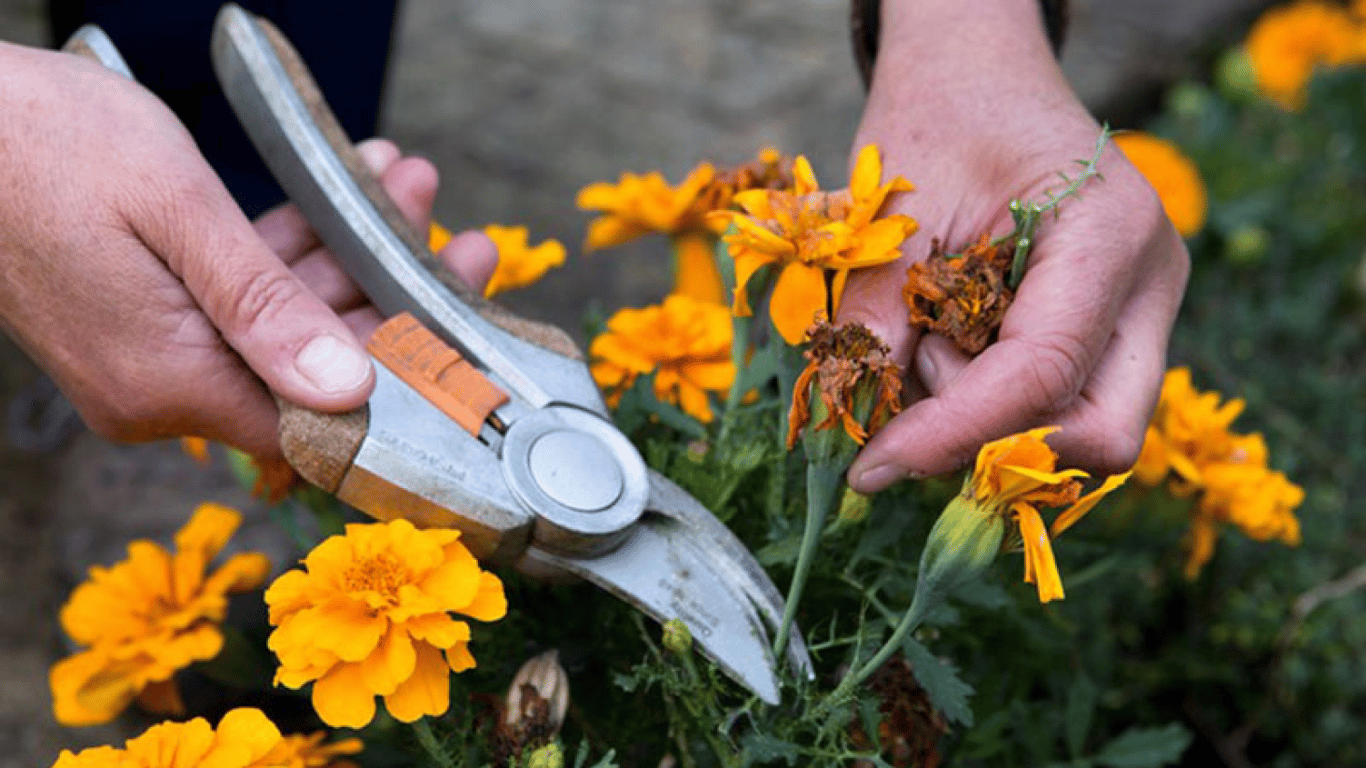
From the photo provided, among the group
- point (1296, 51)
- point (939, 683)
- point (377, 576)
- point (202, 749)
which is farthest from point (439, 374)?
point (1296, 51)

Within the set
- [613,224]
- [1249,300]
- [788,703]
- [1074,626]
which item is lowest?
[1249,300]

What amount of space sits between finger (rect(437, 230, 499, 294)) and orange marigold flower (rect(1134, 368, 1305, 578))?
56 cm

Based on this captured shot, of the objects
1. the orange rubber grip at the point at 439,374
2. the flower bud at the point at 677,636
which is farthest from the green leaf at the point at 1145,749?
the orange rubber grip at the point at 439,374

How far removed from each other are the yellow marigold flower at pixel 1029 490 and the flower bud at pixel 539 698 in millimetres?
291

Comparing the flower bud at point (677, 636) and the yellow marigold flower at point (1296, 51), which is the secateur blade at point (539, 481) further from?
the yellow marigold flower at point (1296, 51)

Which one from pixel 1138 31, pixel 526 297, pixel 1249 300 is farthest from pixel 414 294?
pixel 1138 31

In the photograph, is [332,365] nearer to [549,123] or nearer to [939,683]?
[939,683]

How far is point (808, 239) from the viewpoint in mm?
911

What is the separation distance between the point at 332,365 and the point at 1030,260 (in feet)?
1.55

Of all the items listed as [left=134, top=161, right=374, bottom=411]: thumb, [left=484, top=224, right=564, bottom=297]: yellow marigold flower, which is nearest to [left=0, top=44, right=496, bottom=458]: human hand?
[left=134, top=161, right=374, bottom=411]: thumb

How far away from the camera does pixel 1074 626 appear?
1.24m

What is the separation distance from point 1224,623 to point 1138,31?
160 cm

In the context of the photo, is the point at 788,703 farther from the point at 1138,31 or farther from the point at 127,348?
the point at 1138,31

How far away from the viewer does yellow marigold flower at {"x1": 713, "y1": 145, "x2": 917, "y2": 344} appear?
35.7 inches
